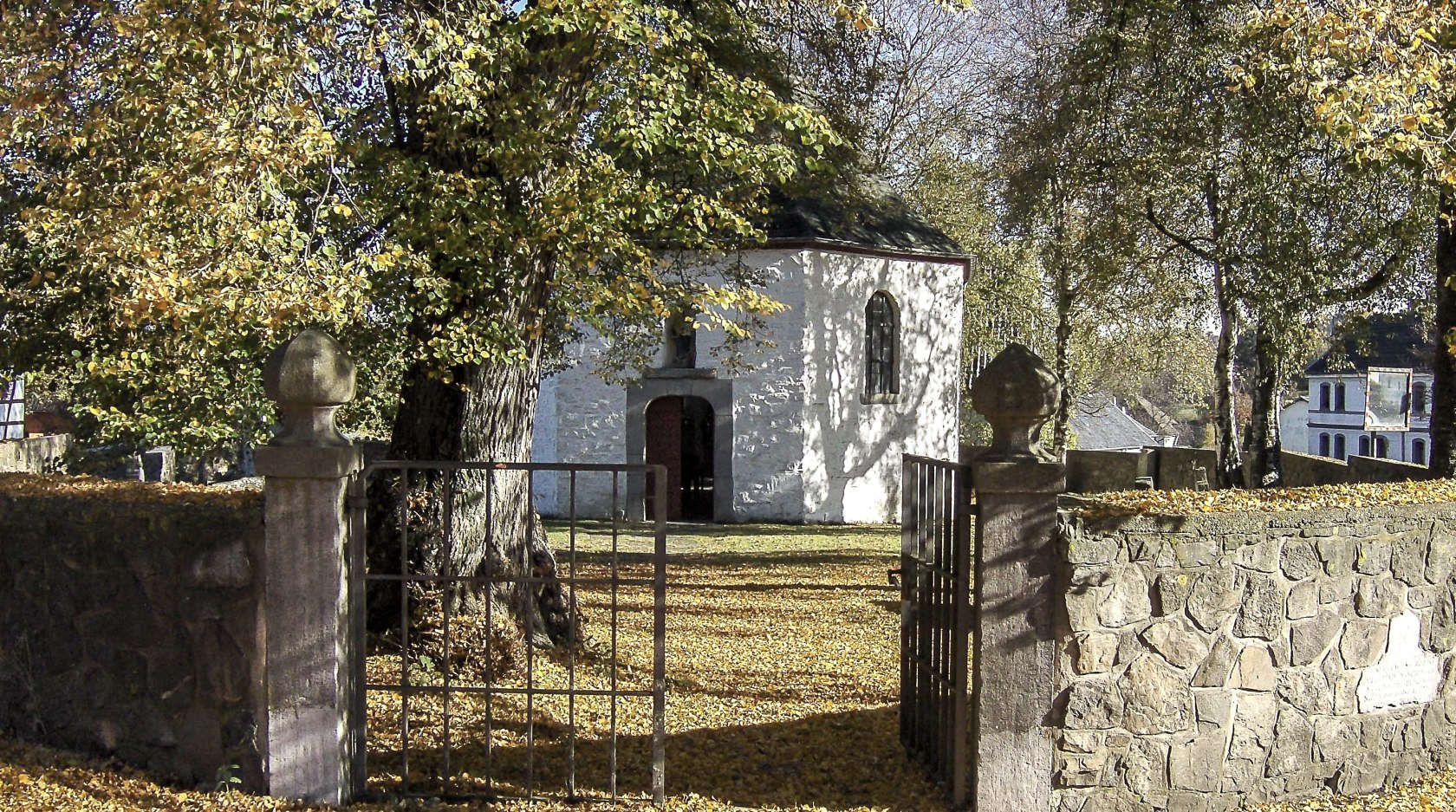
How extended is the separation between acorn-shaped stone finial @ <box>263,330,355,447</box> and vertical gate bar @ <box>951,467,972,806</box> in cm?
286

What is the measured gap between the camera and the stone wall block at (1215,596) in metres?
5.37

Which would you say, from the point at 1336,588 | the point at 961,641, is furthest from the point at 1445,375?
the point at 961,641

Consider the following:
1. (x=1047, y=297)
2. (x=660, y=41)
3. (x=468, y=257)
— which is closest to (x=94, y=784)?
(x=468, y=257)

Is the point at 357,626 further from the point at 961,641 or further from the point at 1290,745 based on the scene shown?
the point at 1290,745

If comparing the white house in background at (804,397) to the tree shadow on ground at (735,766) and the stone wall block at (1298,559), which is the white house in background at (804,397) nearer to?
the tree shadow on ground at (735,766)

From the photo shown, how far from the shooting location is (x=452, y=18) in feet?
23.6

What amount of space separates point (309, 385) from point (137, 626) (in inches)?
59.9

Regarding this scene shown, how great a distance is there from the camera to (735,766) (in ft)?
20.7

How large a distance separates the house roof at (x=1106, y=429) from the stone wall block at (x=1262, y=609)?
4379 cm

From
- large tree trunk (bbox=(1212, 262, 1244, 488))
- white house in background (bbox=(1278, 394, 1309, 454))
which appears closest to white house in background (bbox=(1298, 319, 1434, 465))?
white house in background (bbox=(1278, 394, 1309, 454))

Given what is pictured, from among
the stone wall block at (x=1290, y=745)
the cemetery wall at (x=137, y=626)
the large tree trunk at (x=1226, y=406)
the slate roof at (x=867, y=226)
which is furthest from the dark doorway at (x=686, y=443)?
the stone wall block at (x=1290, y=745)

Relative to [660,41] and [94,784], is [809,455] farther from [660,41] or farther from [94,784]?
[94,784]

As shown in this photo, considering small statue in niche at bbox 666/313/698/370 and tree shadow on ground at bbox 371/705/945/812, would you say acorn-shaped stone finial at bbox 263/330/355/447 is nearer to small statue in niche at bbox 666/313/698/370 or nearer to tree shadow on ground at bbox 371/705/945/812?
tree shadow on ground at bbox 371/705/945/812

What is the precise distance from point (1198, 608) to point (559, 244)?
13.4 feet
